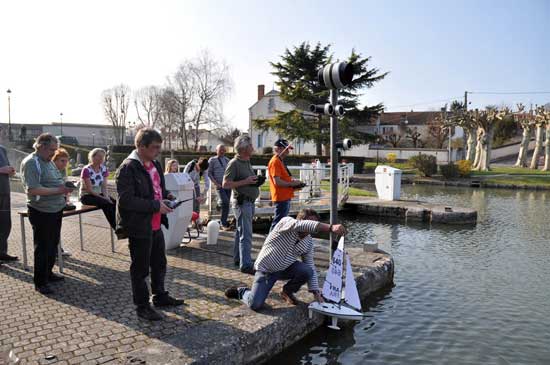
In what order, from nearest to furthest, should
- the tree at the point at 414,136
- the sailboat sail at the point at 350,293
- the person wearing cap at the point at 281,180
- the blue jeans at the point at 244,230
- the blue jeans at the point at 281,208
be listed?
the sailboat sail at the point at 350,293 < the blue jeans at the point at 244,230 < the person wearing cap at the point at 281,180 < the blue jeans at the point at 281,208 < the tree at the point at 414,136

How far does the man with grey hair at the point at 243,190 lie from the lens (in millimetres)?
6234

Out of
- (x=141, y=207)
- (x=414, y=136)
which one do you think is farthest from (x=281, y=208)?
(x=414, y=136)

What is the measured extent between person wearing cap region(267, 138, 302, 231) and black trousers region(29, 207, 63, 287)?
291 cm

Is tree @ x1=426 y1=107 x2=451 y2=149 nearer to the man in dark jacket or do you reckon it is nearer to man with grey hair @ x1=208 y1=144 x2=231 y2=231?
man with grey hair @ x1=208 y1=144 x2=231 y2=231

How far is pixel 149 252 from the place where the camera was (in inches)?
176

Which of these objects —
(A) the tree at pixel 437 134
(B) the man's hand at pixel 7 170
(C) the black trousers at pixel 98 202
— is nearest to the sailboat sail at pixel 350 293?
(C) the black trousers at pixel 98 202

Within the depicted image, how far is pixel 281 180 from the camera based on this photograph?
6.58 m

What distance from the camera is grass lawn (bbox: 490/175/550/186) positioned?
29.8 m

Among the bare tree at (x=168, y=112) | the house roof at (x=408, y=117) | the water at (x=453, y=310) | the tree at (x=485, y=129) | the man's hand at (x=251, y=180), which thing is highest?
the house roof at (x=408, y=117)

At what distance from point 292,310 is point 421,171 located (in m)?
30.4

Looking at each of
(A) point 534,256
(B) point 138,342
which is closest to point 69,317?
(B) point 138,342

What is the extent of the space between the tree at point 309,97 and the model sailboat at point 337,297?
32106 millimetres

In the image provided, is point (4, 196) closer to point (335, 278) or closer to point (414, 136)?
point (335, 278)

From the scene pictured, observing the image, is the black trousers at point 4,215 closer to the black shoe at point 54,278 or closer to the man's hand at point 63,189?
the black shoe at point 54,278
